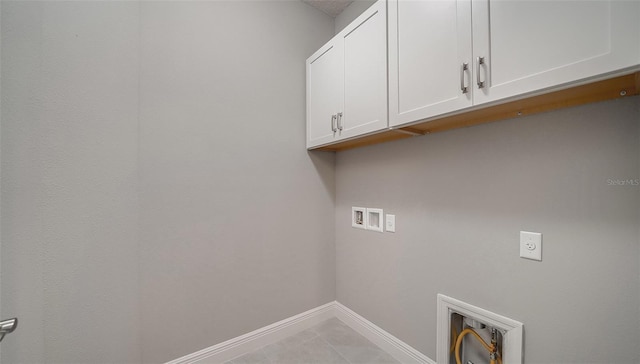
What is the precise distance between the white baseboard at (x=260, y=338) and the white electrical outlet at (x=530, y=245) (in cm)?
159

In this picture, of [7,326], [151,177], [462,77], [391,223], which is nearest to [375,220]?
[391,223]

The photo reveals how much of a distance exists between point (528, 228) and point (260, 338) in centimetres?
186

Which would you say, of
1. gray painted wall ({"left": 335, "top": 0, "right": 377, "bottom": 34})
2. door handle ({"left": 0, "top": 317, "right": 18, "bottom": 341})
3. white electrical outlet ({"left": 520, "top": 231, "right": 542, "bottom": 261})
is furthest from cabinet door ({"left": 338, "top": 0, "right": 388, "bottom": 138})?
door handle ({"left": 0, "top": 317, "right": 18, "bottom": 341})

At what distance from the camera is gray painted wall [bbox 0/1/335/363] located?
116 cm

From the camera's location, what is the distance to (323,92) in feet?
6.11

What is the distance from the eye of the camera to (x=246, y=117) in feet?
5.85

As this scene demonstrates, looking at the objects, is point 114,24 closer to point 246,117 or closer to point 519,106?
point 246,117

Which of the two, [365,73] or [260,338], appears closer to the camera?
[365,73]

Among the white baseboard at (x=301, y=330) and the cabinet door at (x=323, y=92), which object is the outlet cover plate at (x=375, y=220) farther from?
the white baseboard at (x=301, y=330)

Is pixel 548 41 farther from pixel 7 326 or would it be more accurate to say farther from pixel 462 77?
pixel 7 326

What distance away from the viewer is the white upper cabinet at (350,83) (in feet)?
4.62

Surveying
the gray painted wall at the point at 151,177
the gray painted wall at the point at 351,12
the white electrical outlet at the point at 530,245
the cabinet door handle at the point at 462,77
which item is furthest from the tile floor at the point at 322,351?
the gray painted wall at the point at 351,12

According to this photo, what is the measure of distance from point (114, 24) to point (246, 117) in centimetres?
85

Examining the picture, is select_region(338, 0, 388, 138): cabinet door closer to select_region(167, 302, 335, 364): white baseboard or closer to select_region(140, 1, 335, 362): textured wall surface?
select_region(140, 1, 335, 362): textured wall surface
